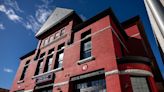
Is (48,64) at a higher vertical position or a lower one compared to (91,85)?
higher

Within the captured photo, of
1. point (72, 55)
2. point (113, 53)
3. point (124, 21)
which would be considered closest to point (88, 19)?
point (72, 55)

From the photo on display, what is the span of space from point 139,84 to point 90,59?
381cm

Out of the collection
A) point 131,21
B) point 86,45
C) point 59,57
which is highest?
point 131,21

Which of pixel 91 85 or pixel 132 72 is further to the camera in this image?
pixel 91 85

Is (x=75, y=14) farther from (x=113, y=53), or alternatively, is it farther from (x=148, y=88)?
(x=148, y=88)

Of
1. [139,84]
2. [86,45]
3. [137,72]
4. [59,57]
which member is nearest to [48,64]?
[59,57]

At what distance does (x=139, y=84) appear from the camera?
28.4ft

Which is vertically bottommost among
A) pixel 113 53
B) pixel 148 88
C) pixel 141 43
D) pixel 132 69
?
pixel 148 88

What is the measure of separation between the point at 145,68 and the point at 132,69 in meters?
1.38

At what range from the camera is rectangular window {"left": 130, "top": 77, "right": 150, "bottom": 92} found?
332 inches

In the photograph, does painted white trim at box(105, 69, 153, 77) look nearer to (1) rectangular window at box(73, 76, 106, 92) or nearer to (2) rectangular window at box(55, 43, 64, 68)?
(1) rectangular window at box(73, 76, 106, 92)

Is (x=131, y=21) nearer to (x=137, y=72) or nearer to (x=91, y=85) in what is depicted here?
(x=137, y=72)

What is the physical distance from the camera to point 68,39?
1381 centimetres

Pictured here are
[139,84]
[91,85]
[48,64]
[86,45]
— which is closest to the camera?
[139,84]
